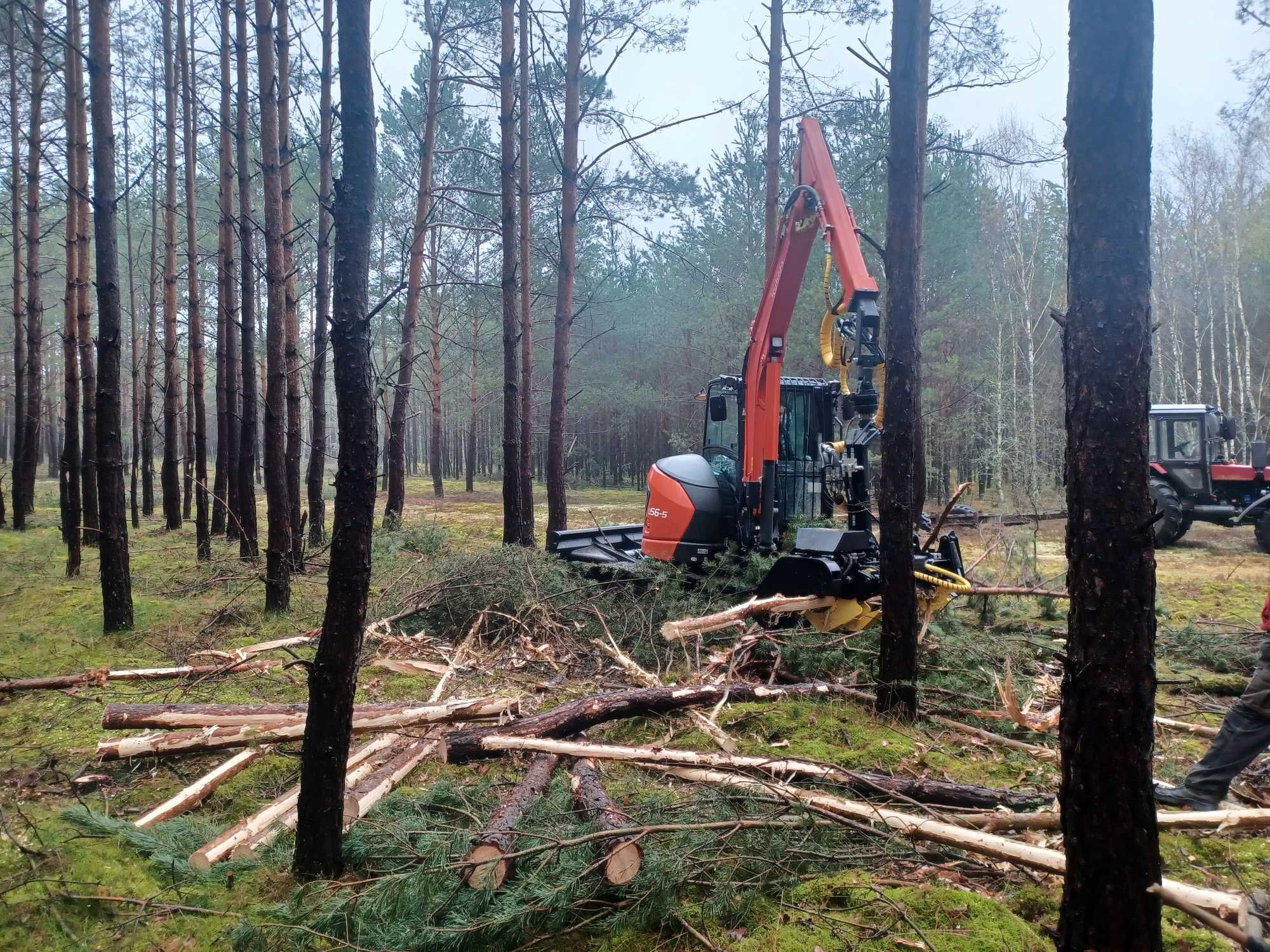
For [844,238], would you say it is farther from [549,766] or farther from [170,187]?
[170,187]

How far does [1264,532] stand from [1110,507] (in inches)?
634

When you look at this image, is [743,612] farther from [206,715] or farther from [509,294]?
[509,294]

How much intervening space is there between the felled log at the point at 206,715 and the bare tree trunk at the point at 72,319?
601cm

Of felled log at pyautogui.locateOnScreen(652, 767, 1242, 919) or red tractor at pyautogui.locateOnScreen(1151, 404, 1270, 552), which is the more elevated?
red tractor at pyautogui.locateOnScreen(1151, 404, 1270, 552)

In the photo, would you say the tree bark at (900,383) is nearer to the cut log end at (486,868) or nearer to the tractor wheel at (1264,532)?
the cut log end at (486,868)

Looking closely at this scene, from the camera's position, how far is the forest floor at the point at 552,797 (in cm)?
290

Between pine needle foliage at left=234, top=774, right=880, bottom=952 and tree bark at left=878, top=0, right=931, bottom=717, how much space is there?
2.20 metres

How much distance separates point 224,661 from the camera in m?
6.26

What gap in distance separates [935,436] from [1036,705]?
19577mm

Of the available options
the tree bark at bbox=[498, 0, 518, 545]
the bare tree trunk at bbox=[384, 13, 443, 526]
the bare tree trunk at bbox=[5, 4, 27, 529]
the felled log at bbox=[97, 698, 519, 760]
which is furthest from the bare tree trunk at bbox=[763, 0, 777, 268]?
the bare tree trunk at bbox=[5, 4, 27, 529]

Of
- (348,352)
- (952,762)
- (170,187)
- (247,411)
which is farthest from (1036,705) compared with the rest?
(170,187)

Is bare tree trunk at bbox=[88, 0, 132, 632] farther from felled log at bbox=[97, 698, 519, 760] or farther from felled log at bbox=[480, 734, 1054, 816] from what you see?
felled log at bbox=[480, 734, 1054, 816]

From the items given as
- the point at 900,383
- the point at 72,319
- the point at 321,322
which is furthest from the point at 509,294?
the point at 72,319

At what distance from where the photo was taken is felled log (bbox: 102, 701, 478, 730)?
15.1 feet
